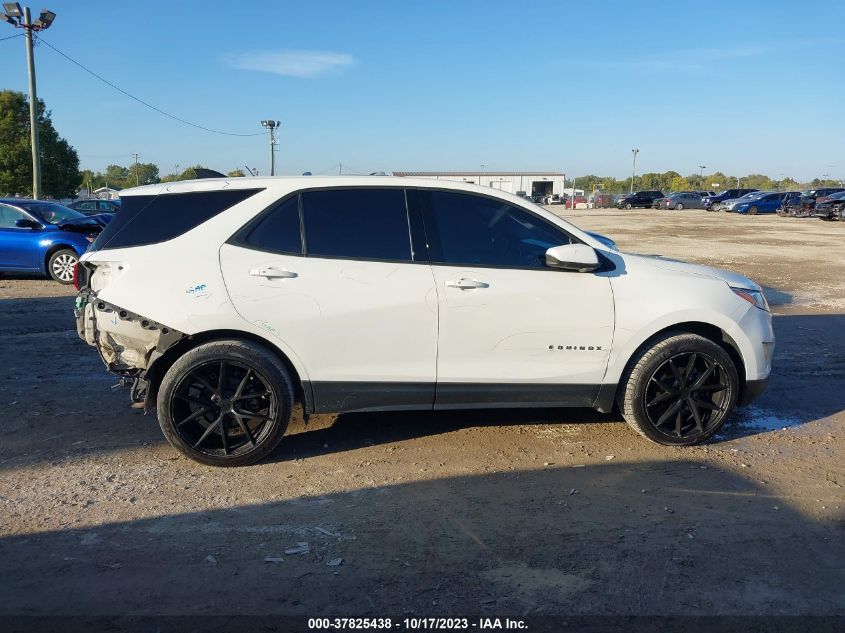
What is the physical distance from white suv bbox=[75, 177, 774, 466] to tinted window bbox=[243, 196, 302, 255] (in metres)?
0.01

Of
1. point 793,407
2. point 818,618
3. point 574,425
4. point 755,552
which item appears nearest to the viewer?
point 818,618

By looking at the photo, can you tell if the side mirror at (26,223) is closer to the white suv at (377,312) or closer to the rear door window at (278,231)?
the white suv at (377,312)

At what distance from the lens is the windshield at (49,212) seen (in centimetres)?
1285

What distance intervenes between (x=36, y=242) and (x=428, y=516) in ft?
38.0

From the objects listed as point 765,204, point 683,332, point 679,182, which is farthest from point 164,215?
point 679,182

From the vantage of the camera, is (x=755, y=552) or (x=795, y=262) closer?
(x=755, y=552)

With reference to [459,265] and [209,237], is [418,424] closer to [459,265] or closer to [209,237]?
[459,265]

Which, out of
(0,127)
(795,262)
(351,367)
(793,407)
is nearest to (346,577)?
(351,367)

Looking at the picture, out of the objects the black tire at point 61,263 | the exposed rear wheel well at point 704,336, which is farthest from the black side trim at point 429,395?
the black tire at point 61,263

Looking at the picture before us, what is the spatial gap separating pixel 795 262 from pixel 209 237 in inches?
668

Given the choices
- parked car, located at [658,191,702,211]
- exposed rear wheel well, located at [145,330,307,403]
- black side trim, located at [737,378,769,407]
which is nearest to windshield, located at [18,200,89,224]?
exposed rear wheel well, located at [145,330,307,403]

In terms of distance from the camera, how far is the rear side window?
181 inches

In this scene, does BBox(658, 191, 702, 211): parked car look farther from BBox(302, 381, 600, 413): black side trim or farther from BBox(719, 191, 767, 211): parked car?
BBox(302, 381, 600, 413): black side trim

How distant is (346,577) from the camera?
329 cm
